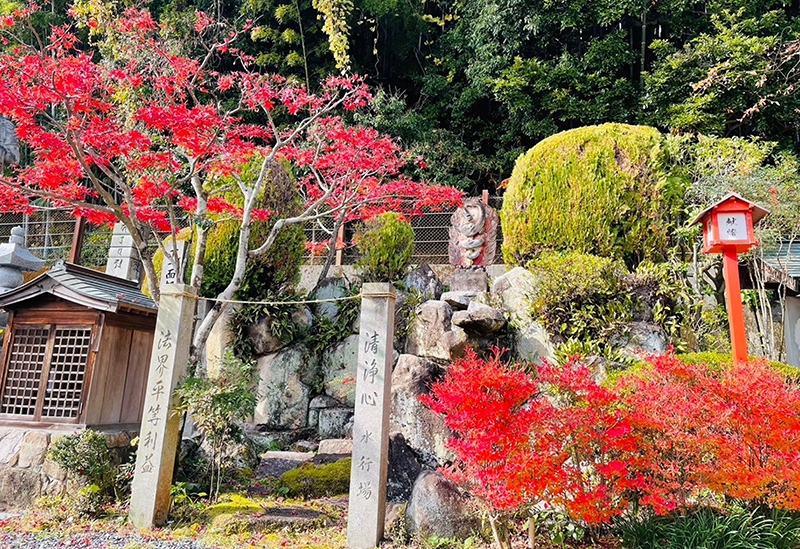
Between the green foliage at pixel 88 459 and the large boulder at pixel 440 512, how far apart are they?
3.29 metres

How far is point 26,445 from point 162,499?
2091mm

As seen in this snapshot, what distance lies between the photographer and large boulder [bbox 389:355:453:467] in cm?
679

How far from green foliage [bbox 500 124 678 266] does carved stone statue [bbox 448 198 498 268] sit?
5.01 feet

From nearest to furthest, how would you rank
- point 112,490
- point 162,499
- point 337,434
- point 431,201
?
point 162,499
point 112,490
point 337,434
point 431,201

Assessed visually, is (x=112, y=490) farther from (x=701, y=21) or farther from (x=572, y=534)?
(x=701, y=21)

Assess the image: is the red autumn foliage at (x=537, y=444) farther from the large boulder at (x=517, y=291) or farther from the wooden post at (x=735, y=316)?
the large boulder at (x=517, y=291)

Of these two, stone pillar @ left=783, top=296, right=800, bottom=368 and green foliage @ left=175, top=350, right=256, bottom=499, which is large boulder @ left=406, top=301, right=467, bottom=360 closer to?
green foliage @ left=175, top=350, right=256, bottom=499

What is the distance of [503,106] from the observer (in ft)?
61.3

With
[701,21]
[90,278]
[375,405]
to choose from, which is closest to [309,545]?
[375,405]

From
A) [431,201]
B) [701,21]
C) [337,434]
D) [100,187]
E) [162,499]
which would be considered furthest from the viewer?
[701,21]

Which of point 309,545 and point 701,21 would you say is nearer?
→ point 309,545

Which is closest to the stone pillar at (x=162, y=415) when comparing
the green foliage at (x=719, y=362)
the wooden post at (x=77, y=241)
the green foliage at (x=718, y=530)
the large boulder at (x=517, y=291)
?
the green foliage at (x=718, y=530)

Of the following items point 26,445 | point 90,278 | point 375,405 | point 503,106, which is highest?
point 503,106

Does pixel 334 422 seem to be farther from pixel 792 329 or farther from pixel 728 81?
pixel 728 81
